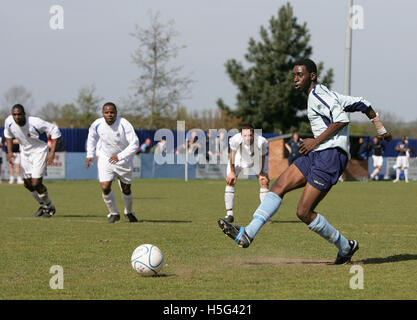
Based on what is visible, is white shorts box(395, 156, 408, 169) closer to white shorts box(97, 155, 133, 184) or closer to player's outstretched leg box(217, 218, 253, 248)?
white shorts box(97, 155, 133, 184)

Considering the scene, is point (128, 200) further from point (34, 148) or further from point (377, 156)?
point (377, 156)

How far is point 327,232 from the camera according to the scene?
8.11 metres

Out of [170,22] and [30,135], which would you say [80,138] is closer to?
[170,22]

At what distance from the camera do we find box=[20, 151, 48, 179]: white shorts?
14.9 metres

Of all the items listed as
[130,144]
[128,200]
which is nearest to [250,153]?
[130,144]

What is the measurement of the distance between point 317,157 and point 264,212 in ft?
3.01

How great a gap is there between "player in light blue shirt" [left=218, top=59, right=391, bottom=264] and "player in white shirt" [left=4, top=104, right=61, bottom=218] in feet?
25.0

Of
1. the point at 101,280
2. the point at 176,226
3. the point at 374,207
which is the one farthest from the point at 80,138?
the point at 101,280

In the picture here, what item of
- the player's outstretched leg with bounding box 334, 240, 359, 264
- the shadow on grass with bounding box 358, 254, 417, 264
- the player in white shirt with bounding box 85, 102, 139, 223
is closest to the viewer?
the player's outstretched leg with bounding box 334, 240, 359, 264

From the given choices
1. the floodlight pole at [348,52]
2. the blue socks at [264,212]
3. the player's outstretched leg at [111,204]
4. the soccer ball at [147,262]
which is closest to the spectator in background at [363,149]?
the floodlight pole at [348,52]

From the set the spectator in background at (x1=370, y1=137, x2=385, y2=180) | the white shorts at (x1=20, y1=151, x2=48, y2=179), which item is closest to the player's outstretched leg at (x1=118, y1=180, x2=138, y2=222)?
the white shorts at (x1=20, y1=151, x2=48, y2=179)

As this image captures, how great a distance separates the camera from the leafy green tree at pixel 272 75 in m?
65.7

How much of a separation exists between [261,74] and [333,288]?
201ft
